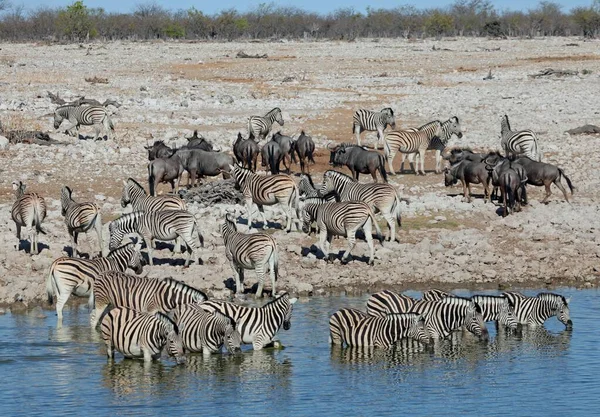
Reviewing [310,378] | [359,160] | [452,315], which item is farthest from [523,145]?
[310,378]

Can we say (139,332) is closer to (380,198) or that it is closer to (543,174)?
(380,198)

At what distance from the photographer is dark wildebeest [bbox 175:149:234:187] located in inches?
799

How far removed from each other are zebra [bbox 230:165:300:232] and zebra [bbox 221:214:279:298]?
8.72 ft

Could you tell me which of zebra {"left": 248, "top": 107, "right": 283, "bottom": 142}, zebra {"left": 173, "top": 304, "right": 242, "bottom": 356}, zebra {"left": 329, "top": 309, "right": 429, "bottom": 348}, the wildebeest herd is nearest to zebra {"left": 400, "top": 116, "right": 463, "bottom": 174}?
the wildebeest herd

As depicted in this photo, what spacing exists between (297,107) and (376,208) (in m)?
15.3

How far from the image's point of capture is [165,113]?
99.1 ft

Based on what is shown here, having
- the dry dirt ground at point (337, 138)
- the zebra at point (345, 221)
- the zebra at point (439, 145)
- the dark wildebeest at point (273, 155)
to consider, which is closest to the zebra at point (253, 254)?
the dry dirt ground at point (337, 138)

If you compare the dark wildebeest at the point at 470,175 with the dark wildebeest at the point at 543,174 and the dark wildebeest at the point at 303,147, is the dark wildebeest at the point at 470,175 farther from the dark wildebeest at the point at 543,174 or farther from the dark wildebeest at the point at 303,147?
the dark wildebeest at the point at 303,147

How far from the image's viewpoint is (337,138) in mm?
27000

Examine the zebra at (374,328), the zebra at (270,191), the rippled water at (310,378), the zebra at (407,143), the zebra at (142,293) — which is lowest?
the rippled water at (310,378)

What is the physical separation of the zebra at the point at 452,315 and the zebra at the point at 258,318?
5.25ft

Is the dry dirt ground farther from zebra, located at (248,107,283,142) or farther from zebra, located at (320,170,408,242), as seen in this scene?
zebra, located at (248,107,283,142)

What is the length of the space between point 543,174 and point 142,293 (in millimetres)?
9035

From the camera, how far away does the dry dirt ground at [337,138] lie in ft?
52.9
